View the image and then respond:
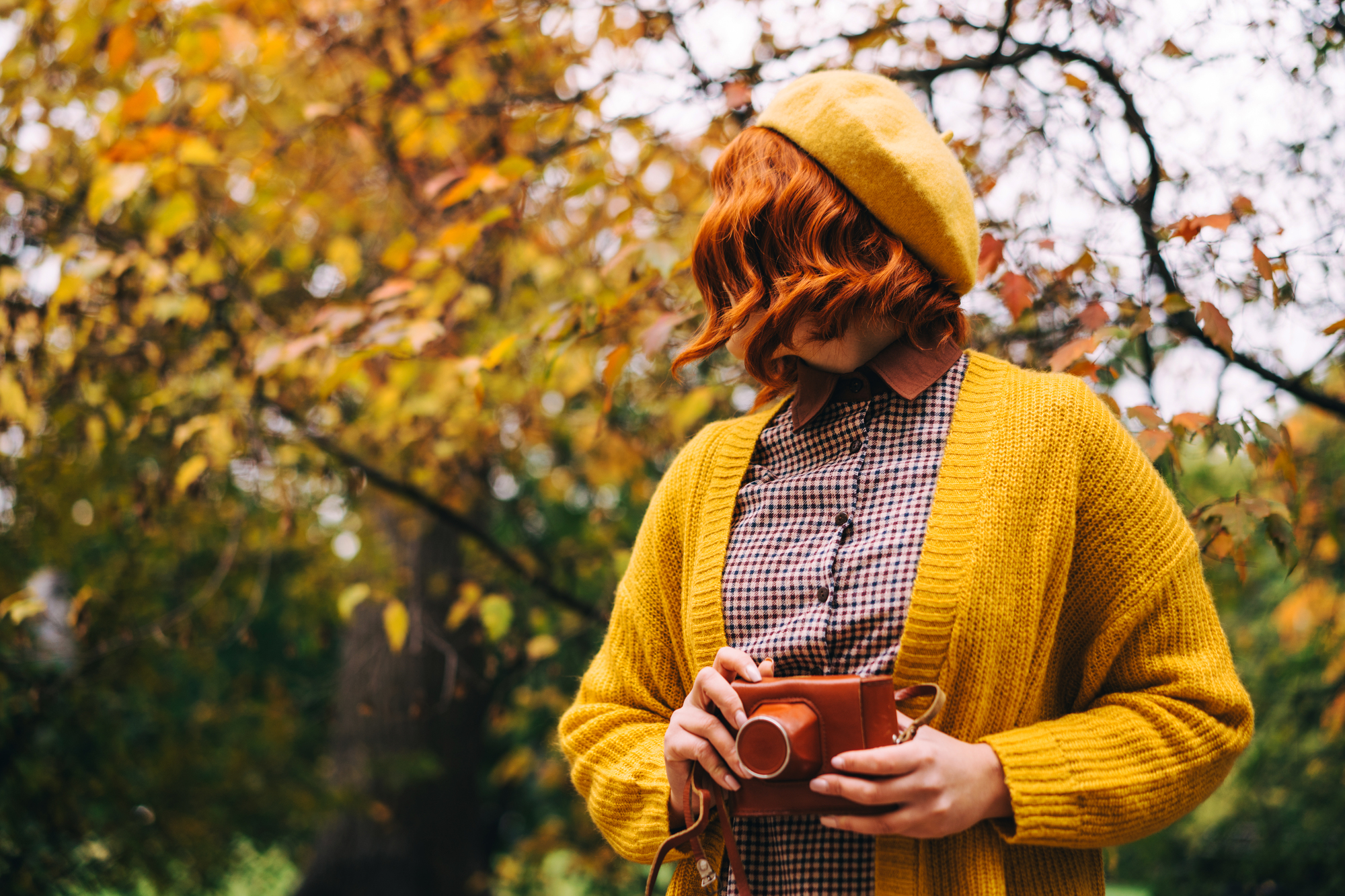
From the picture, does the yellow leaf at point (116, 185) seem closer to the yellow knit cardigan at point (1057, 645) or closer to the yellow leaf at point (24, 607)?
the yellow leaf at point (24, 607)

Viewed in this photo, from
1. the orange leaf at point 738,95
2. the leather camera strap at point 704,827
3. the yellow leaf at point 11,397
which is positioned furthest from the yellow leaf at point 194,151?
the leather camera strap at point 704,827

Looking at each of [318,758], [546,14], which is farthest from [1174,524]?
[318,758]

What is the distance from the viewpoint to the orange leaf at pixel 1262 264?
1.83 meters

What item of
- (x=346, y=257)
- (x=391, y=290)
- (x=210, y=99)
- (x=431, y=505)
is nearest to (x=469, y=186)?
(x=391, y=290)

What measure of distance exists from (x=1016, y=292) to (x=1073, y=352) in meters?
0.25

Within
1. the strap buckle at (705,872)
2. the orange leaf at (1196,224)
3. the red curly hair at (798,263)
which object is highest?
the red curly hair at (798,263)

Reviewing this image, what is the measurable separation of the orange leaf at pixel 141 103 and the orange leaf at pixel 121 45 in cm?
19

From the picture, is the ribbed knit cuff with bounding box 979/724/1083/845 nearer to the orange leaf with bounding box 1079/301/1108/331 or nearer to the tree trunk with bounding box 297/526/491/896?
the orange leaf with bounding box 1079/301/1108/331

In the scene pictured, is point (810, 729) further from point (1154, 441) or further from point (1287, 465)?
point (1287, 465)

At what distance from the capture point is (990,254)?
1.99 m

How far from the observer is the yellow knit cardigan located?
101 cm

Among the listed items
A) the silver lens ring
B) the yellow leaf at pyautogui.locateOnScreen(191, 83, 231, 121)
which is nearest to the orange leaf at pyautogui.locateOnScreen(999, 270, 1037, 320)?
the silver lens ring

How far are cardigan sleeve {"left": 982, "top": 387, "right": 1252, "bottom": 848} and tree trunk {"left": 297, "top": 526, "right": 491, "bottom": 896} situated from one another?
14.6ft

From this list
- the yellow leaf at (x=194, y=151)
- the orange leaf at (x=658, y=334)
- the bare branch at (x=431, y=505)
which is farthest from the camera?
the bare branch at (x=431, y=505)
